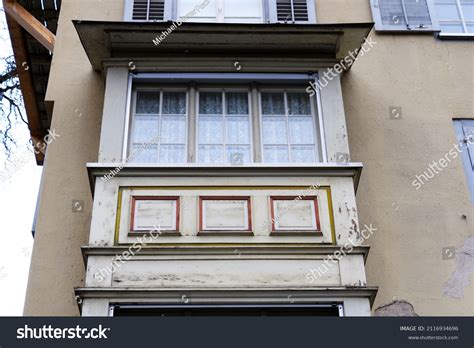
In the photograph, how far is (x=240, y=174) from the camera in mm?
8469

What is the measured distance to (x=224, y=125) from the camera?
920cm

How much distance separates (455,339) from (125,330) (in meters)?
3.36

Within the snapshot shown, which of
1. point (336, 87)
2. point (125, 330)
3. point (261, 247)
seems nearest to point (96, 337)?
point (125, 330)

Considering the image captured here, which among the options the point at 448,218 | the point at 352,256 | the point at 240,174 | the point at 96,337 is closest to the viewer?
the point at 96,337

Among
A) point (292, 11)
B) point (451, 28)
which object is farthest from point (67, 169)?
point (451, 28)

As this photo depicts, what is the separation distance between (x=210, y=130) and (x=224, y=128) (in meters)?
0.19

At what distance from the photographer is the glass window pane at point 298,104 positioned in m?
9.39

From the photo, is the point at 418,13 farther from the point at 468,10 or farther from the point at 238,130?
the point at 238,130

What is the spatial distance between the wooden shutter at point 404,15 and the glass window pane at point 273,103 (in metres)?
2.45

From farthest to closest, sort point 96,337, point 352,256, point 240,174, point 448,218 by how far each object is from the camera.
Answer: point 448,218
point 240,174
point 352,256
point 96,337

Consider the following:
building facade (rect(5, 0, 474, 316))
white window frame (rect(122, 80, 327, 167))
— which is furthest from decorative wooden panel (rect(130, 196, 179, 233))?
white window frame (rect(122, 80, 327, 167))

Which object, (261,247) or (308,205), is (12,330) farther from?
(308,205)

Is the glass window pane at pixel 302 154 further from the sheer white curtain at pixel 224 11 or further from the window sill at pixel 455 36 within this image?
the window sill at pixel 455 36

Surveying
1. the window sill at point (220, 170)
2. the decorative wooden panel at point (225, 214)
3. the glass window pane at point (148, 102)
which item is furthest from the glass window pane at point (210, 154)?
the glass window pane at point (148, 102)
